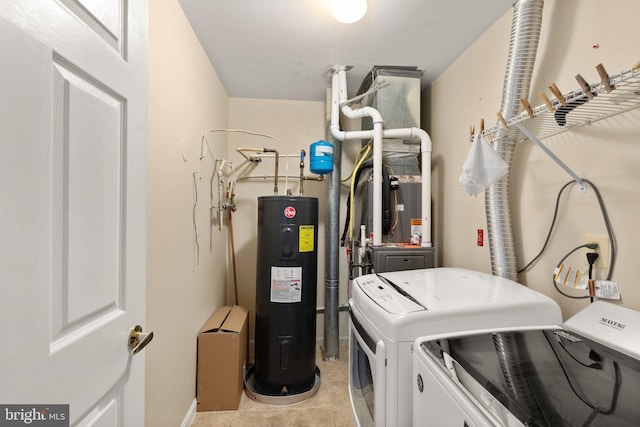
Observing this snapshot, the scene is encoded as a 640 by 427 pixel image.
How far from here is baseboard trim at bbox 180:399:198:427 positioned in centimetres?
162

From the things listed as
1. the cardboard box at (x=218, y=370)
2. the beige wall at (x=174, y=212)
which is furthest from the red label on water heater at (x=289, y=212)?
the cardboard box at (x=218, y=370)

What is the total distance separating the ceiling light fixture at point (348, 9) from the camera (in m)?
1.39

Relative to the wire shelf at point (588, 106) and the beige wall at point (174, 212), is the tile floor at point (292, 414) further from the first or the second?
the wire shelf at point (588, 106)

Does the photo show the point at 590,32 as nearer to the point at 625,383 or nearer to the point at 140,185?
the point at 625,383

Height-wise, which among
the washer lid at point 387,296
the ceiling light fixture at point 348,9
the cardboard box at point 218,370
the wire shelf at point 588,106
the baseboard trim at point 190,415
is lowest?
the baseboard trim at point 190,415

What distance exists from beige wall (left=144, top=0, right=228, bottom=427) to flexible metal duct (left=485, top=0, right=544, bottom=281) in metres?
1.59

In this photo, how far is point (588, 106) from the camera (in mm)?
942

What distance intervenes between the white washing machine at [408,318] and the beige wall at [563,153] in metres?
0.27

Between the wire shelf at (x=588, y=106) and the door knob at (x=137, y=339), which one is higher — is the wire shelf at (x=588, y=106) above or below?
above

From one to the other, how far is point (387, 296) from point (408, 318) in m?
0.21

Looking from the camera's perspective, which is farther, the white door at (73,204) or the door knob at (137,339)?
the door knob at (137,339)

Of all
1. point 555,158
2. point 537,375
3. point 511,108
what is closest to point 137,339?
point 537,375

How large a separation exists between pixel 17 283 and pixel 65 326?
0.52ft

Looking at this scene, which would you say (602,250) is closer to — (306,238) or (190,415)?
(306,238)
